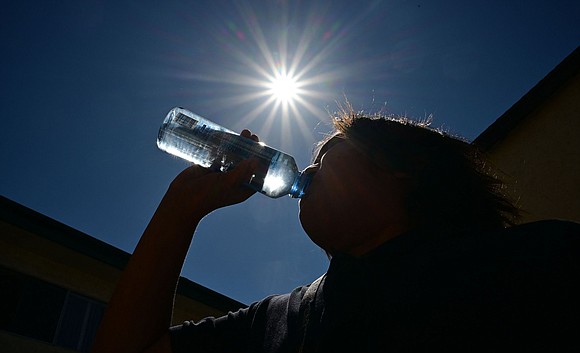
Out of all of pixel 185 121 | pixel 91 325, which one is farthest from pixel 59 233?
pixel 185 121

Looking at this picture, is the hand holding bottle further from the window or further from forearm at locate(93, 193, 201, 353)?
the window

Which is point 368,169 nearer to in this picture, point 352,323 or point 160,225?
point 352,323

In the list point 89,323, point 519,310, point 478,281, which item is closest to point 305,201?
point 478,281

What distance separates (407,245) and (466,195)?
1.47 ft

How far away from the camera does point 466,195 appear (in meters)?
1.74

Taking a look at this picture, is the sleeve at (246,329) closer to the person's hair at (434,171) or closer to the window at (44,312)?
the person's hair at (434,171)

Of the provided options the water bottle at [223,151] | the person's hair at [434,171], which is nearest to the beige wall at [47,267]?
the water bottle at [223,151]

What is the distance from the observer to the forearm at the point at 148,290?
1.51m

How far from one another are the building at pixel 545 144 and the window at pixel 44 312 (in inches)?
296

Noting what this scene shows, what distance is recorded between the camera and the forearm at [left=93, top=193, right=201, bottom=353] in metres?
1.51

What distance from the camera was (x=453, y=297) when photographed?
43.0 inches

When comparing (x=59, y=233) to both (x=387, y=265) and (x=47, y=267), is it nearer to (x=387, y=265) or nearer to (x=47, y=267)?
(x=47, y=267)

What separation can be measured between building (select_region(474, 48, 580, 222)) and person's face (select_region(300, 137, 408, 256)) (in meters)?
4.98

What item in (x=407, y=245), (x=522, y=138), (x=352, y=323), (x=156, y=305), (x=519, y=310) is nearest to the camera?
(x=519, y=310)
